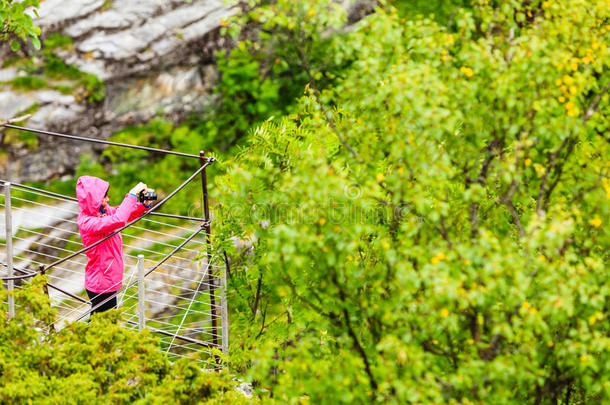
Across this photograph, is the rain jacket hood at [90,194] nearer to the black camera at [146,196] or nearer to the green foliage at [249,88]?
the black camera at [146,196]

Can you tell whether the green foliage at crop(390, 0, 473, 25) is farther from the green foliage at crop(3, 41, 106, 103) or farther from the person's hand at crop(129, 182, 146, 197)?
the person's hand at crop(129, 182, 146, 197)

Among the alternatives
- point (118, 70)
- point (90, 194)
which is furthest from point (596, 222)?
point (118, 70)

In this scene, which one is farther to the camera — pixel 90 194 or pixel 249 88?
pixel 249 88

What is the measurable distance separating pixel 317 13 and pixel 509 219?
246 centimetres

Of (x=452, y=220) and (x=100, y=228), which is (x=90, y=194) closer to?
(x=100, y=228)

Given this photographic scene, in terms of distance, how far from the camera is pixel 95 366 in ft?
16.2

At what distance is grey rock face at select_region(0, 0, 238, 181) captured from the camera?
38.3 ft

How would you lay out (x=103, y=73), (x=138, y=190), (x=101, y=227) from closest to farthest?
1. (x=101, y=227)
2. (x=138, y=190)
3. (x=103, y=73)

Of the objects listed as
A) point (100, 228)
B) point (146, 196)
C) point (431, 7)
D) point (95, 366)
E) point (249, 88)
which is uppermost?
point (431, 7)

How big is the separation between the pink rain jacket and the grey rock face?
5.97 m

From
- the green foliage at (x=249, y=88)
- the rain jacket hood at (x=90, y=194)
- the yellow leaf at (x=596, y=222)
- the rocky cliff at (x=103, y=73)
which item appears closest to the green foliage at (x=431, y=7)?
the rocky cliff at (x=103, y=73)

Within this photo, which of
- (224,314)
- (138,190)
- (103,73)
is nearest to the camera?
(138,190)

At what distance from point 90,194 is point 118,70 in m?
6.60

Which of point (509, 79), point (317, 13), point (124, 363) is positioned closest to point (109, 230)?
point (124, 363)
